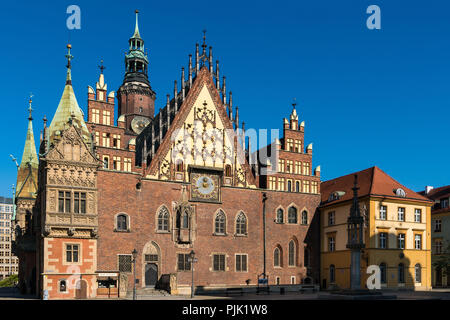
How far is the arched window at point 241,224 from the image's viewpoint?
49.3m

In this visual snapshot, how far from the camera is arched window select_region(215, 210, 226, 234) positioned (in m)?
48.3

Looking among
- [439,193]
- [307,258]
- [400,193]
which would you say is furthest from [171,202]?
[439,193]

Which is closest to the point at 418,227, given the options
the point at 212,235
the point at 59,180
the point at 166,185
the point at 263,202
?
the point at 263,202

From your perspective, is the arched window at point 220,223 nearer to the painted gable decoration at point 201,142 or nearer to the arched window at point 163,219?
the painted gable decoration at point 201,142

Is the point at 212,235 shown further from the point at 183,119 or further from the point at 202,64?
the point at 202,64

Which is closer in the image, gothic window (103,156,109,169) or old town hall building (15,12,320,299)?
old town hall building (15,12,320,299)

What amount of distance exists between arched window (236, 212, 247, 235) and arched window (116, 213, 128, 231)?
1143cm

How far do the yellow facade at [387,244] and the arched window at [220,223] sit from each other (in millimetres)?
11754

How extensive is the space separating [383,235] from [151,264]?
2266 cm

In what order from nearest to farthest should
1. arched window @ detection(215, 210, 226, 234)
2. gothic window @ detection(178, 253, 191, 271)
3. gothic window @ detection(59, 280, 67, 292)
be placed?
1. gothic window @ detection(59, 280, 67, 292)
2. gothic window @ detection(178, 253, 191, 271)
3. arched window @ detection(215, 210, 226, 234)

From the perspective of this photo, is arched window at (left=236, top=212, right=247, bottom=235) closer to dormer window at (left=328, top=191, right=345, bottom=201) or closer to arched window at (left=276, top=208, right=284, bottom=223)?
arched window at (left=276, top=208, right=284, bottom=223)

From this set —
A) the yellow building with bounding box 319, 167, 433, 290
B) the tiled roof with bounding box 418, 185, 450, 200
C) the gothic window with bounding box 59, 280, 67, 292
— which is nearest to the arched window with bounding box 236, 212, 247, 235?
the yellow building with bounding box 319, 167, 433, 290

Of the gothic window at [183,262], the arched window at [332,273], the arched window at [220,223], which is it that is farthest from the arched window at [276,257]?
the gothic window at [183,262]

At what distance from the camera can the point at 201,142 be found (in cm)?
4909
